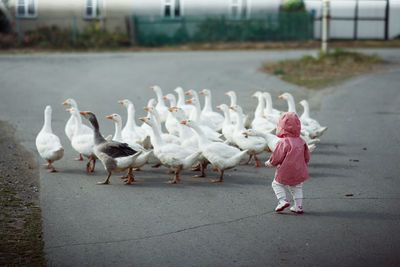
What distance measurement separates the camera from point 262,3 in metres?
36.3

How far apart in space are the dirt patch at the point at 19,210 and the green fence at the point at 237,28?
23.4 meters

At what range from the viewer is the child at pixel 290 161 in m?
6.94

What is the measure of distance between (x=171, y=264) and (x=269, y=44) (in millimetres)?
27923

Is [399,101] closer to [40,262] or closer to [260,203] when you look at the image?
[260,203]

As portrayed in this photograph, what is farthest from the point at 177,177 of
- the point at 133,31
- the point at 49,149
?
the point at 133,31

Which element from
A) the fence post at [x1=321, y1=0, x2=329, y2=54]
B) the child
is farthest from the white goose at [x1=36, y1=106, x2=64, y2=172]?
the fence post at [x1=321, y1=0, x2=329, y2=54]

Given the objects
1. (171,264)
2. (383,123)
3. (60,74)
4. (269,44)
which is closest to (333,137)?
(383,123)

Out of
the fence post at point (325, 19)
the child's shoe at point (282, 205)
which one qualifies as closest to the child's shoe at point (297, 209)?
the child's shoe at point (282, 205)

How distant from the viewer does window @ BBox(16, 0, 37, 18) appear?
3298cm

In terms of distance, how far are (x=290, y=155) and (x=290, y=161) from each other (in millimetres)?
78

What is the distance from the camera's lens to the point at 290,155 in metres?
6.95

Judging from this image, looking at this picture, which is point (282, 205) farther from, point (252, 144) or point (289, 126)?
point (252, 144)

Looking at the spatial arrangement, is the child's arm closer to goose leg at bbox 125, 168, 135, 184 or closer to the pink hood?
the pink hood

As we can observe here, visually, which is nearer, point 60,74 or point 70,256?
point 70,256
